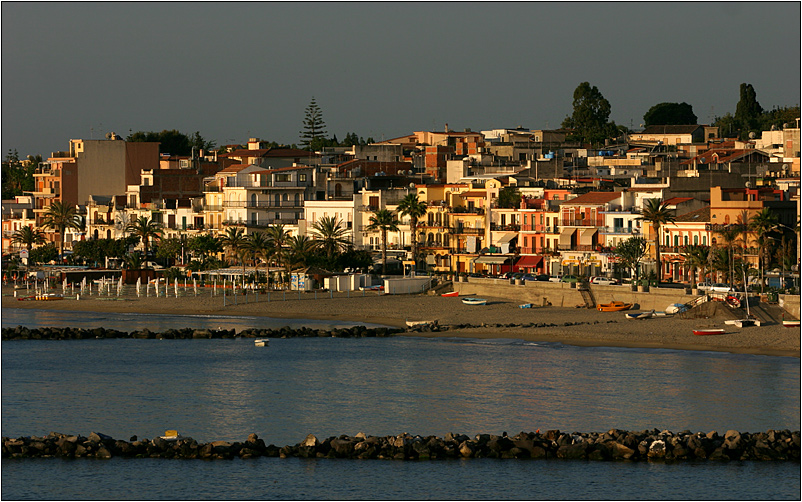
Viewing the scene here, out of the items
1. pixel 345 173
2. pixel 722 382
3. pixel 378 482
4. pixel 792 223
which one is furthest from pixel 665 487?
pixel 345 173

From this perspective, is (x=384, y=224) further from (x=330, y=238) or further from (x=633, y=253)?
(x=633, y=253)

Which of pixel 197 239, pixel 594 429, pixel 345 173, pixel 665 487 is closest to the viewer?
pixel 665 487

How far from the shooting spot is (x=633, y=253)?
77438 mm

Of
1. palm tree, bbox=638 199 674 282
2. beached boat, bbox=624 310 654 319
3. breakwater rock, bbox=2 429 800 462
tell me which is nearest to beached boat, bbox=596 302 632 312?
beached boat, bbox=624 310 654 319

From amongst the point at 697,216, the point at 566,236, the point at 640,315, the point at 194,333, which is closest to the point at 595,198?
the point at 566,236

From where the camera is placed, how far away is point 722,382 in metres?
50.4

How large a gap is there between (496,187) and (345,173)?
63.1 ft

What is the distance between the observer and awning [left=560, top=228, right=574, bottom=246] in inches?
3312

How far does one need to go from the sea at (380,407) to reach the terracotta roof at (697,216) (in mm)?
17573

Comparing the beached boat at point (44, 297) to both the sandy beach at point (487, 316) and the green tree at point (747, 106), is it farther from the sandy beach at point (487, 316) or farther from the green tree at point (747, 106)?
the green tree at point (747, 106)

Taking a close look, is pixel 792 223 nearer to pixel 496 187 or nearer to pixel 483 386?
pixel 496 187

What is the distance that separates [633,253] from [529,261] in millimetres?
9681

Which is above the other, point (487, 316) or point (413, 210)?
point (413, 210)

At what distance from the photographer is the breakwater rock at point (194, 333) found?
218ft
